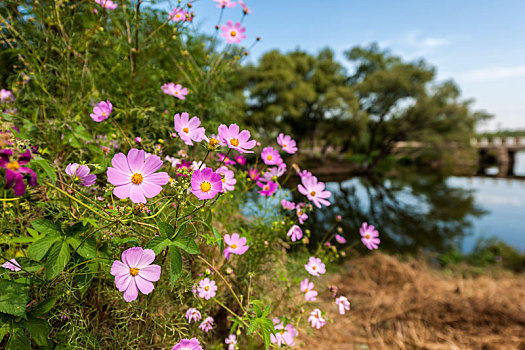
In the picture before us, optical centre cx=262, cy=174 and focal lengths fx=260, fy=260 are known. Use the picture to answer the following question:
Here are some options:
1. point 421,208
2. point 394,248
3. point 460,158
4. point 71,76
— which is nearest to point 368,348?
point 71,76

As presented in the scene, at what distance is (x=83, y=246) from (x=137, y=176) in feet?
0.71

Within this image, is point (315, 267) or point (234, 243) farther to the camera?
point (315, 267)

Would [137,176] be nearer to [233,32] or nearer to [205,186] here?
[205,186]

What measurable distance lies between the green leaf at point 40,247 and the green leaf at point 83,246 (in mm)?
31

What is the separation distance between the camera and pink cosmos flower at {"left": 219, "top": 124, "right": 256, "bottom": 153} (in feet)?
2.12

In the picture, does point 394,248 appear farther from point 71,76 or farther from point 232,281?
point 71,76

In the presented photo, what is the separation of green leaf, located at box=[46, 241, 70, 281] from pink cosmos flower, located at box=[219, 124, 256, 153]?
422 millimetres

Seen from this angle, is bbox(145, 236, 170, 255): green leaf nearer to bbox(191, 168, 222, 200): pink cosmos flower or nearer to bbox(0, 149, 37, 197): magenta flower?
bbox(191, 168, 222, 200): pink cosmos flower

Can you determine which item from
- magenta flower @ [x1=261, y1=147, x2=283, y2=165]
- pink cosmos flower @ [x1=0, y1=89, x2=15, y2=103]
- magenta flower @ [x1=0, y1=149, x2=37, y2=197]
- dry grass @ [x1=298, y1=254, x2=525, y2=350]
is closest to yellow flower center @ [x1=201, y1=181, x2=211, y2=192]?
magenta flower @ [x1=0, y1=149, x2=37, y2=197]

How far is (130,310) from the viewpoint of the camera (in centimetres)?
77

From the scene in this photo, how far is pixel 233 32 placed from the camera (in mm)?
1285

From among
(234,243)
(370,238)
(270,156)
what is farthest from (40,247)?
(370,238)

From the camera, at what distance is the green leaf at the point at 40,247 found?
0.53m

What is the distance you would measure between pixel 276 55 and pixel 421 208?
1038 centimetres
